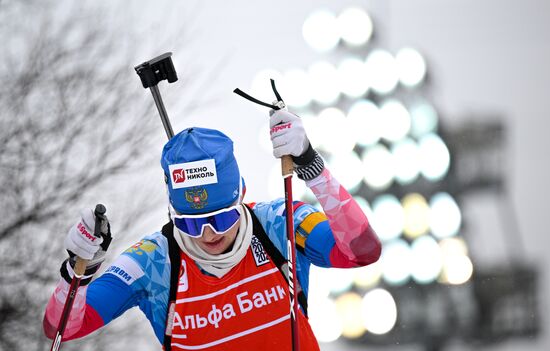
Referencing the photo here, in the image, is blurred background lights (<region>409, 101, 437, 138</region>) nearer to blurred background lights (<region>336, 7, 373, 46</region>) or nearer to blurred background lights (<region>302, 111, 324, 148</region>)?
blurred background lights (<region>336, 7, 373, 46</region>)

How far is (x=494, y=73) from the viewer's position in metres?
15.4

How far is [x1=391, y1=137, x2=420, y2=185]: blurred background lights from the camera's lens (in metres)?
13.0

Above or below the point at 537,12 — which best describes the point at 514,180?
below

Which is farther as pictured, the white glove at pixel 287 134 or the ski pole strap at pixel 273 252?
the ski pole strap at pixel 273 252

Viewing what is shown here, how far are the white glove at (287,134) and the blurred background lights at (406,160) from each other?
28.1ft

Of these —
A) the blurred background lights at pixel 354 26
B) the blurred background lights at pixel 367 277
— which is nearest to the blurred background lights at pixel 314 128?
the blurred background lights at pixel 354 26

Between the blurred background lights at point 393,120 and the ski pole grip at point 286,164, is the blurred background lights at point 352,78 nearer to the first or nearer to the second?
the blurred background lights at point 393,120

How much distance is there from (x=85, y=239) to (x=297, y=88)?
8319mm

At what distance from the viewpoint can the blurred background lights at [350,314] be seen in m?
12.7

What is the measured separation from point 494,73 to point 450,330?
3.61 metres

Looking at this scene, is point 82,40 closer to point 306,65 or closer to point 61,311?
point 306,65

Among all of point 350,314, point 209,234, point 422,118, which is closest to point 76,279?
point 209,234

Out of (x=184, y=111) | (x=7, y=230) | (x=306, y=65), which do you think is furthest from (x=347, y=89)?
(x=7, y=230)

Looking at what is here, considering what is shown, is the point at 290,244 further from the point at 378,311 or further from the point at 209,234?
the point at 378,311
